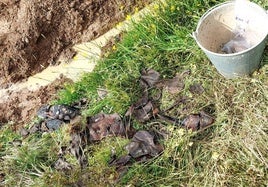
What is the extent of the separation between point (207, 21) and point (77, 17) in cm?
156

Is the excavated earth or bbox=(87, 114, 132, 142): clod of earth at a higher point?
the excavated earth

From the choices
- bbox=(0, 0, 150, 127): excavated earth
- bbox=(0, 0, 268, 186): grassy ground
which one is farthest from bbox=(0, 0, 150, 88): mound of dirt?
Answer: bbox=(0, 0, 268, 186): grassy ground

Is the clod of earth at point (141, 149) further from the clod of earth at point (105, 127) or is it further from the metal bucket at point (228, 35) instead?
the metal bucket at point (228, 35)

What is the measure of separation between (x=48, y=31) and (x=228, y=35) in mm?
1828

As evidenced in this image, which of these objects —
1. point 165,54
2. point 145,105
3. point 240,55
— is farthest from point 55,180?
point 240,55

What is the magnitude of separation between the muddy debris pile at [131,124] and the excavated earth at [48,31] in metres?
0.72

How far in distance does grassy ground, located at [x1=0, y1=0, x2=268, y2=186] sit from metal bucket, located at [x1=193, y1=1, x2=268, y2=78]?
15 centimetres

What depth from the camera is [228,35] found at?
4.09 meters

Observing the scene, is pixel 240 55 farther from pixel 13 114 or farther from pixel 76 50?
pixel 13 114

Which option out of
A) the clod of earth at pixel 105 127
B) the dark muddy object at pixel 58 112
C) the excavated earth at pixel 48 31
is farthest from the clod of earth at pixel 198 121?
the excavated earth at pixel 48 31

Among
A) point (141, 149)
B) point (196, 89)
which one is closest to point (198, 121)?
point (196, 89)

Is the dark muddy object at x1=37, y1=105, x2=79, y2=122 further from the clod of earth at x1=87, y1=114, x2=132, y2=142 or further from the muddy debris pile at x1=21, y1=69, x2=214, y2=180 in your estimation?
the clod of earth at x1=87, y1=114, x2=132, y2=142

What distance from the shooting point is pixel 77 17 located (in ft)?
16.4

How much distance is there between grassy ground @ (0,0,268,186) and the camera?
3525mm
